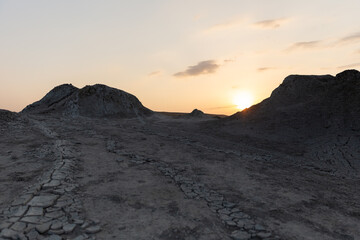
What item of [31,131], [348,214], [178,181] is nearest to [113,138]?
[31,131]

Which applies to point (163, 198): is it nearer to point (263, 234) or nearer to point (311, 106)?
point (263, 234)

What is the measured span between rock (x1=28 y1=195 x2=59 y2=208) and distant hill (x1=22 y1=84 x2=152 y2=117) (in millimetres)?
31406

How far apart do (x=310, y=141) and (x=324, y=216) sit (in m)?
14.7

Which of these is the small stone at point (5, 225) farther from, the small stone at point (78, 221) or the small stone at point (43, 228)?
the small stone at point (78, 221)

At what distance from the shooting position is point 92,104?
39.3 m

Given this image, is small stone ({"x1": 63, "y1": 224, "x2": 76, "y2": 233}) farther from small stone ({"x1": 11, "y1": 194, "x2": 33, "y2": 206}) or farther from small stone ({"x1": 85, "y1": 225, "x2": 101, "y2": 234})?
small stone ({"x1": 11, "y1": 194, "x2": 33, "y2": 206})

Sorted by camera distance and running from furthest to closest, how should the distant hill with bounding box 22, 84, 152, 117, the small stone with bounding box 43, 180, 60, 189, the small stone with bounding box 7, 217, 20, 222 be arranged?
1. the distant hill with bounding box 22, 84, 152, 117
2. the small stone with bounding box 43, 180, 60, 189
3. the small stone with bounding box 7, 217, 20, 222

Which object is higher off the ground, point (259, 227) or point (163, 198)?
point (163, 198)

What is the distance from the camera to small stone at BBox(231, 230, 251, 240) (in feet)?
17.6

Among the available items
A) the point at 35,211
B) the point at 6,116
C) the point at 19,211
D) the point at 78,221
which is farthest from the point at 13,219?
the point at 6,116

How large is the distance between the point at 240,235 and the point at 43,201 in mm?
4639

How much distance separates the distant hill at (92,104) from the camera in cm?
3819

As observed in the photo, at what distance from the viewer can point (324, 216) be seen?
6.79 meters

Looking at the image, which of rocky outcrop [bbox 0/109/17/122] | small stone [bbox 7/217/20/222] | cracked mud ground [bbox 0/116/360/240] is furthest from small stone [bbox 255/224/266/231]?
rocky outcrop [bbox 0/109/17/122]
